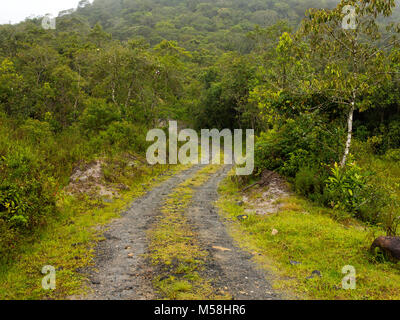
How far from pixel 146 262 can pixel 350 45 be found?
9.82m

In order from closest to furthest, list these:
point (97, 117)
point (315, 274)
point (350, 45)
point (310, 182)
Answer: point (315, 274) < point (350, 45) < point (310, 182) < point (97, 117)

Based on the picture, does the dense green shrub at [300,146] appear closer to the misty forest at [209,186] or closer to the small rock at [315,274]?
the misty forest at [209,186]

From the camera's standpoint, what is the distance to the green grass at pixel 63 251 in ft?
16.6

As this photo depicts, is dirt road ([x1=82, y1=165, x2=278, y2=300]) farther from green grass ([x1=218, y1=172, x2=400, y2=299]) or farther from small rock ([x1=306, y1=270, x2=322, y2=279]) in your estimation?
small rock ([x1=306, y1=270, x2=322, y2=279])

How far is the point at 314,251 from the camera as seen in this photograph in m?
6.75

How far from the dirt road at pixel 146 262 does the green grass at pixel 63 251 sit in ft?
1.22

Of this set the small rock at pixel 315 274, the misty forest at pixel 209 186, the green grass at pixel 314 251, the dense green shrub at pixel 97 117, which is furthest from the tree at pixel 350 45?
the dense green shrub at pixel 97 117

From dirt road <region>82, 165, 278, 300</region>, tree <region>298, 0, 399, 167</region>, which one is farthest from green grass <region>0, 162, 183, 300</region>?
tree <region>298, 0, 399, 167</region>

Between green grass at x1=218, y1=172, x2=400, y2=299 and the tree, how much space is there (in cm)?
285

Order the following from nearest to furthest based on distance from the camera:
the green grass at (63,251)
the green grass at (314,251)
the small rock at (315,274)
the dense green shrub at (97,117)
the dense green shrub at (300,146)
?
the green grass at (63,251), the green grass at (314,251), the small rock at (315,274), the dense green shrub at (300,146), the dense green shrub at (97,117)

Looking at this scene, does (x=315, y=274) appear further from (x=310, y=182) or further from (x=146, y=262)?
(x=310, y=182)

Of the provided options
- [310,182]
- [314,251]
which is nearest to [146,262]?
[314,251]
